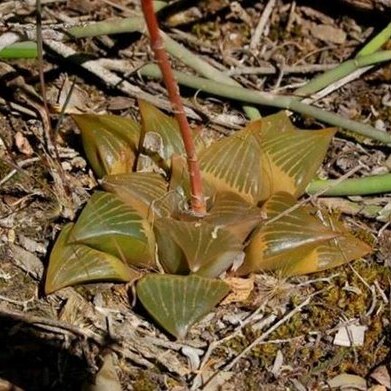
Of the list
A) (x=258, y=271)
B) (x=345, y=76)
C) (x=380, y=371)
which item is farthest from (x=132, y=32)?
(x=380, y=371)

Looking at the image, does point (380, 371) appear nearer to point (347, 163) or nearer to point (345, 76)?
point (347, 163)

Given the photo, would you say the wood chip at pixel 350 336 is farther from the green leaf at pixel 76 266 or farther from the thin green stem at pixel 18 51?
the thin green stem at pixel 18 51

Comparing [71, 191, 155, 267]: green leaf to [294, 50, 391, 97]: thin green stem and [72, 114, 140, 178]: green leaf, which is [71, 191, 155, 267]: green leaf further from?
[294, 50, 391, 97]: thin green stem

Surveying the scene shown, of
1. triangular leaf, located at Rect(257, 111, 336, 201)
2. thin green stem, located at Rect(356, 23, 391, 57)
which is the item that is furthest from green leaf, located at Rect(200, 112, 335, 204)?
thin green stem, located at Rect(356, 23, 391, 57)

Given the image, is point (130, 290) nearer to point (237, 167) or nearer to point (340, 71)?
point (237, 167)

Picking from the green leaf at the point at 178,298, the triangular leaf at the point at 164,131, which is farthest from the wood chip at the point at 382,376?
the triangular leaf at the point at 164,131
